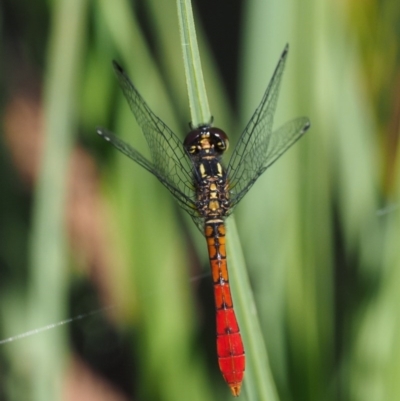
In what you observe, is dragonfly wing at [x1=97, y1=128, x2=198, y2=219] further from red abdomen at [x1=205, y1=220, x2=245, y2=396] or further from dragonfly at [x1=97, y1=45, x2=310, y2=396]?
red abdomen at [x1=205, y1=220, x2=245, y2=396]

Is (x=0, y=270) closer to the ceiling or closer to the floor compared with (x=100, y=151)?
closer to the floor

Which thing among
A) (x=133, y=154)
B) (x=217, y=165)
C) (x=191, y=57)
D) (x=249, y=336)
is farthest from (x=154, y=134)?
(x=249, y=336)

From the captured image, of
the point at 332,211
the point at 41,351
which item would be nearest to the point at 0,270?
the point at 41,351

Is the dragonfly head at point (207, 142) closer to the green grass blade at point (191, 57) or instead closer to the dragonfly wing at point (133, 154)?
the dragonfly wing at point (133, 154)

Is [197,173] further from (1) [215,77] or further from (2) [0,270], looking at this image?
(2) [0,270]

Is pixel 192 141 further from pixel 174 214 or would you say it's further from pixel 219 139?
pixel 174 214

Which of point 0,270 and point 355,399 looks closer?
point 355,399
